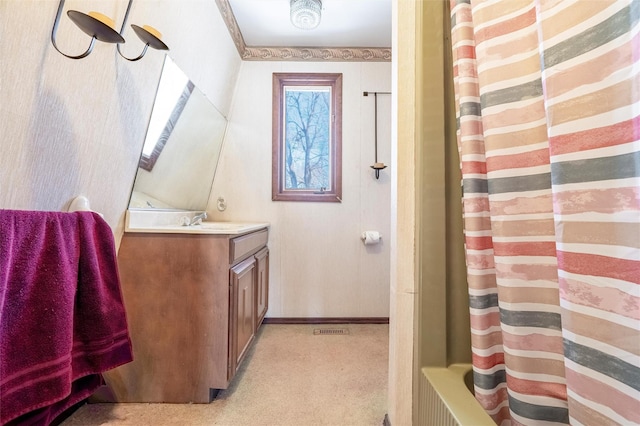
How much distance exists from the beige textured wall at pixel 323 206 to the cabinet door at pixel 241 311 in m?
0.66

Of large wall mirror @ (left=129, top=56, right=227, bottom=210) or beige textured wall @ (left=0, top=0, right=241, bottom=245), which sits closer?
beige textured wall @ (left=0, top=0, right=241, bottom=245)

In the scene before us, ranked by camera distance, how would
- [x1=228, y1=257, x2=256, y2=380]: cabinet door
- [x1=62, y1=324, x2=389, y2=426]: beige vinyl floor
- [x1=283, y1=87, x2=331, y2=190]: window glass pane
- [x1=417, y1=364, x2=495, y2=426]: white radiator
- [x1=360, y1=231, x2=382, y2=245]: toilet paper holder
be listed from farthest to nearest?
1. [x1=283, y1=87, x2=331, y2=190]: window glass pane
2. [x1=360, y1=231, x2=382, y2=245]: toilet paper holder
3. [x1=228, y1=257, x2=256, y2=380]: cabinet door
4. [x1=62, y1=324, x2=389, y2=426]: beige vinyl floor
5. [x1=417, y1=364, x2=495, y2=426]: white radiator

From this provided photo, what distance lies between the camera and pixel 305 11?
5.69 ft

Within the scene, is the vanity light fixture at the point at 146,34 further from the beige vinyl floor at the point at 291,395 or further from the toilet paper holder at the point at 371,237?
the toilet paper holder at the point at 371,237

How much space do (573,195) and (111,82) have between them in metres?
1.47

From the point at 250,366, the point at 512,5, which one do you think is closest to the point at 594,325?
the point at 512,5

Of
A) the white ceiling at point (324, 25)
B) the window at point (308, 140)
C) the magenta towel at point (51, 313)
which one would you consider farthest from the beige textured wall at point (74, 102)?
the window at point (308, 140)

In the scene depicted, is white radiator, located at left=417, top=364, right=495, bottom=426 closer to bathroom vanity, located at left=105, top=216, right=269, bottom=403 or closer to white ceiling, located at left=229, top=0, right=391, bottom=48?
bathroom vanity, located at left=105, top=216, right=269, bottom=403

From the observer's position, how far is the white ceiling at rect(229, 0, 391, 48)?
185 centimetres

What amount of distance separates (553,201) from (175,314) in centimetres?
149

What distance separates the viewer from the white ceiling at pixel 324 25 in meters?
1.85

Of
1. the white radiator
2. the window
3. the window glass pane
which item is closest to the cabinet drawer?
the window

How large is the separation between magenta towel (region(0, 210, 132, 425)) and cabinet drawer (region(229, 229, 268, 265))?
0.52 m

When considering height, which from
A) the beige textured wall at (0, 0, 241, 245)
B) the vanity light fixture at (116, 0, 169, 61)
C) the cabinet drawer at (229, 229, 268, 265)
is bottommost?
the cabinet drawer at (229, 229, 268, 265)
